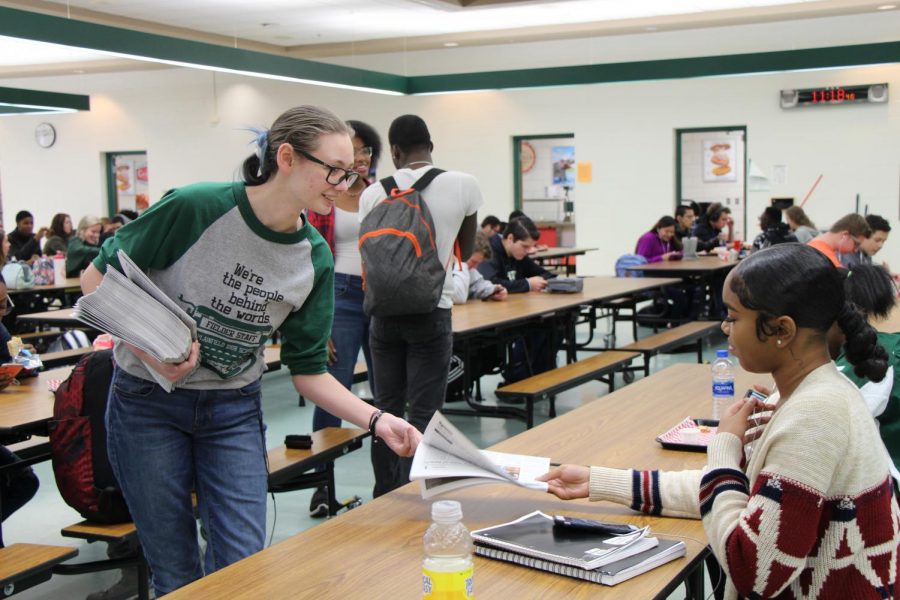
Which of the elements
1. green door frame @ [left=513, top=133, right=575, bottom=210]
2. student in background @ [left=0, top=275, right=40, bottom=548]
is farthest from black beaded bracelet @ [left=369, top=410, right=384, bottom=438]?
green door frame @ [left=513, top=133, right=575, bottom=210]

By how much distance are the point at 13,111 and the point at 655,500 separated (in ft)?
41.3

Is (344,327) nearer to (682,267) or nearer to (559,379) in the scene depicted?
(559,379)

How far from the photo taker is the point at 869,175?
40.1ft

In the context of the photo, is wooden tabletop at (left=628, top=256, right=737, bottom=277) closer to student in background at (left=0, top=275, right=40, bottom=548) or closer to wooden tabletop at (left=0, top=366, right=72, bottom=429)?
wooden tabletop at (left=0, top=366, right=72, bottom=429)

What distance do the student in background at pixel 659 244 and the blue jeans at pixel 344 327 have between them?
6555 mm

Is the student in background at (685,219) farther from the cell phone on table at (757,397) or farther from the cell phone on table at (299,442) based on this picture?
the cell phone on table at (757,397)

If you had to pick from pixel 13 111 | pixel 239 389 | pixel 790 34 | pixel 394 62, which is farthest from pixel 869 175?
pixel 239 389

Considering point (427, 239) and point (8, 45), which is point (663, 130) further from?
point (427, 239)

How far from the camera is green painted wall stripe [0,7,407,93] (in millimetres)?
6262

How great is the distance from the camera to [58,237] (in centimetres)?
1162

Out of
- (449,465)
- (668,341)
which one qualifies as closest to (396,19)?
(668,341)

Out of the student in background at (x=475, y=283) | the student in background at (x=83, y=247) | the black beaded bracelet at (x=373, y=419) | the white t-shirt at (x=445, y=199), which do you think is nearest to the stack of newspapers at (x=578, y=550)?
the black beaded bracelet at (x=373, y=419)

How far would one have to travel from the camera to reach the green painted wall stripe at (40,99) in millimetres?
10594

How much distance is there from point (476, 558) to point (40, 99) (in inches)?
433
